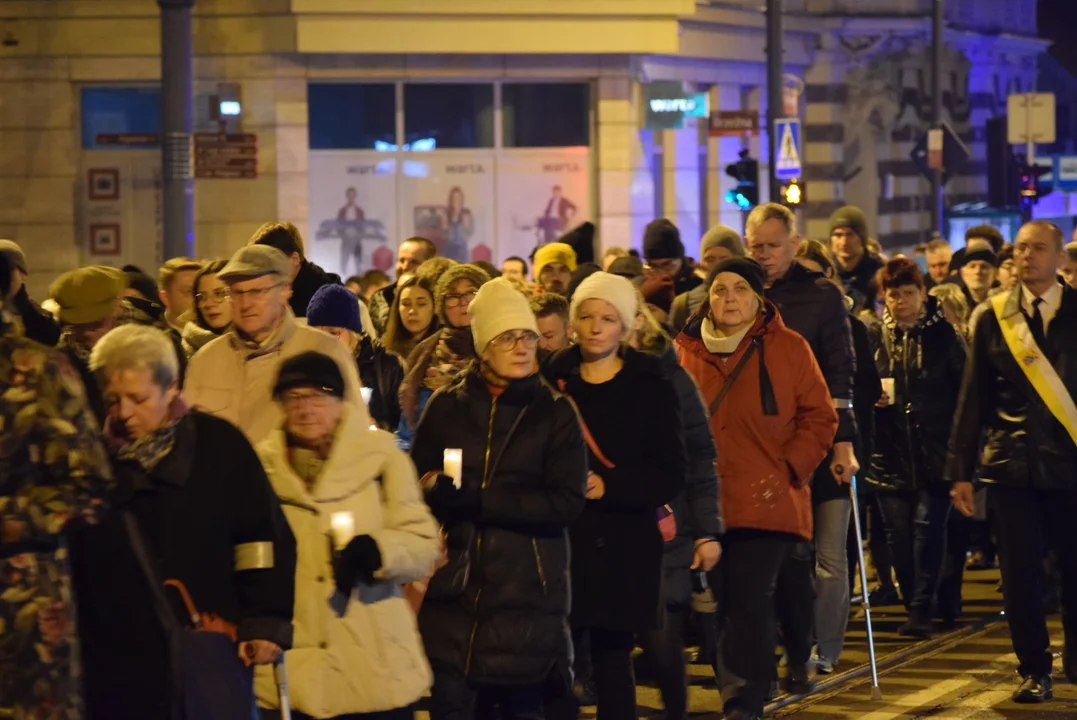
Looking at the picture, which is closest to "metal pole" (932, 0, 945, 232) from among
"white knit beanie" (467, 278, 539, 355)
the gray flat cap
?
"white knit beanie" (467, 278, 539, 355)

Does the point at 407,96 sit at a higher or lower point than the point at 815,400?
higher

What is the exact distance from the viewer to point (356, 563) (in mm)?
6367

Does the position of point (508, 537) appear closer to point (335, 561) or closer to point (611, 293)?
point (335, 561)

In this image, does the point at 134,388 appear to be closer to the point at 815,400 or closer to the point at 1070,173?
the point at 815,400

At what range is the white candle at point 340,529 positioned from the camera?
21.1 ft

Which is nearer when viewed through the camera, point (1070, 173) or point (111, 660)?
point (111, 660)

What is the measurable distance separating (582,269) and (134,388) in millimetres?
6300

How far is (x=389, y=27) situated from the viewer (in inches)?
1013

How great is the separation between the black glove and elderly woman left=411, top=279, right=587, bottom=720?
80 cm

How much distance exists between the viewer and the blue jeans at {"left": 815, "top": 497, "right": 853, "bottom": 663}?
10.2 metres

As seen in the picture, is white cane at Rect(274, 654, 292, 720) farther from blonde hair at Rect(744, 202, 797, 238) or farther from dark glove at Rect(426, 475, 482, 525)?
blonde hair at Rect(744, 202, 797, 238)

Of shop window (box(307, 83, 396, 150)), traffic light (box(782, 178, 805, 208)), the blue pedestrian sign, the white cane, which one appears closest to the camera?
the white cane

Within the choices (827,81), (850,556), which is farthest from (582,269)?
(827,81)

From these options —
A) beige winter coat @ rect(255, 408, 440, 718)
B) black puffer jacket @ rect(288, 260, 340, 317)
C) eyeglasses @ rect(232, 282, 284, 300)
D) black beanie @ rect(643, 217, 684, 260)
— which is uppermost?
black beanie @ rect(643, 217, 684, 260)
